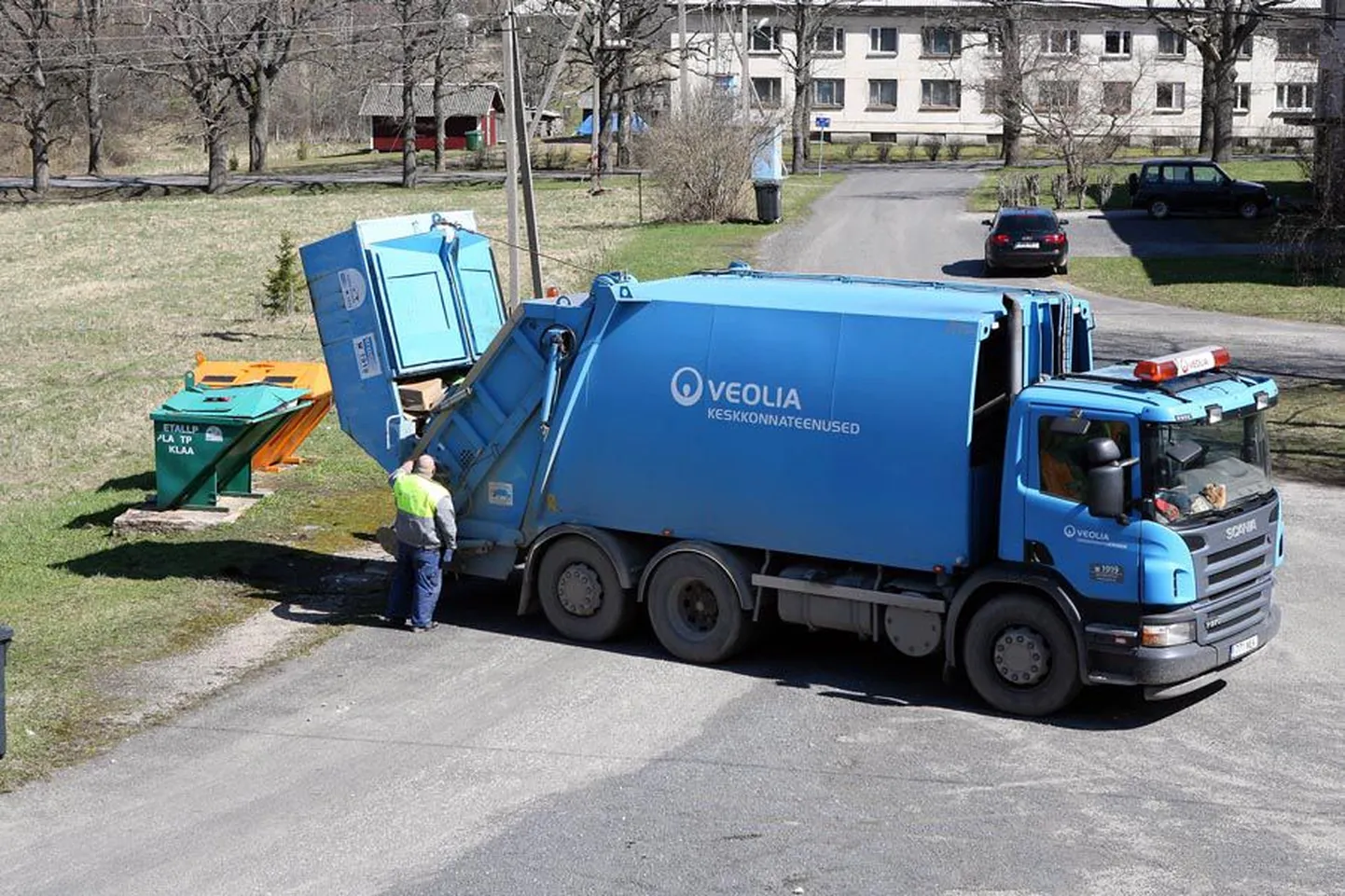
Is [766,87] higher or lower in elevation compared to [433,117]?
higher

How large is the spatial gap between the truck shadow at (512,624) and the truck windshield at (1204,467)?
1.52 metres

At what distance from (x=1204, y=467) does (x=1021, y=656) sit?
1728mm

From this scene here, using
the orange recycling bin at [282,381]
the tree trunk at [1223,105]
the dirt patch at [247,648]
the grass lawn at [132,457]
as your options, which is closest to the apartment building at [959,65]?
the tree trunk at [1223,105]

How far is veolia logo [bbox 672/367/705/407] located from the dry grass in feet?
31.4

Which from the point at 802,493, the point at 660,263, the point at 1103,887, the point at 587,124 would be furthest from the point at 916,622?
the point at 587,124

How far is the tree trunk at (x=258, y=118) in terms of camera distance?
70188 millimetres

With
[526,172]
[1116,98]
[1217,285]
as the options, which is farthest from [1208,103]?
[526,172]

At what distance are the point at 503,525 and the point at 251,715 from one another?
2763 mm

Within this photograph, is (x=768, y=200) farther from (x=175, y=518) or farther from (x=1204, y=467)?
(x=1204, y=467)

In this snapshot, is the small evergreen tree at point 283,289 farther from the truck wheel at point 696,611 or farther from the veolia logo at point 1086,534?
the veolia logo at point 1086,534

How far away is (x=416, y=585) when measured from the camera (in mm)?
13570

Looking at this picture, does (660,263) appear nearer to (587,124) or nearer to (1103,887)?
(1103,887)

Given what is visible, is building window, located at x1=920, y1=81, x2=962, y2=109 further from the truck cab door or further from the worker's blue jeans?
the truck cab door

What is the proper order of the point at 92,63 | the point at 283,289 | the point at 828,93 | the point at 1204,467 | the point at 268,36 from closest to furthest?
the point at 1204,467, the point at 283,289, the point at 268,36, the point at 92,63, the point at 828,93
